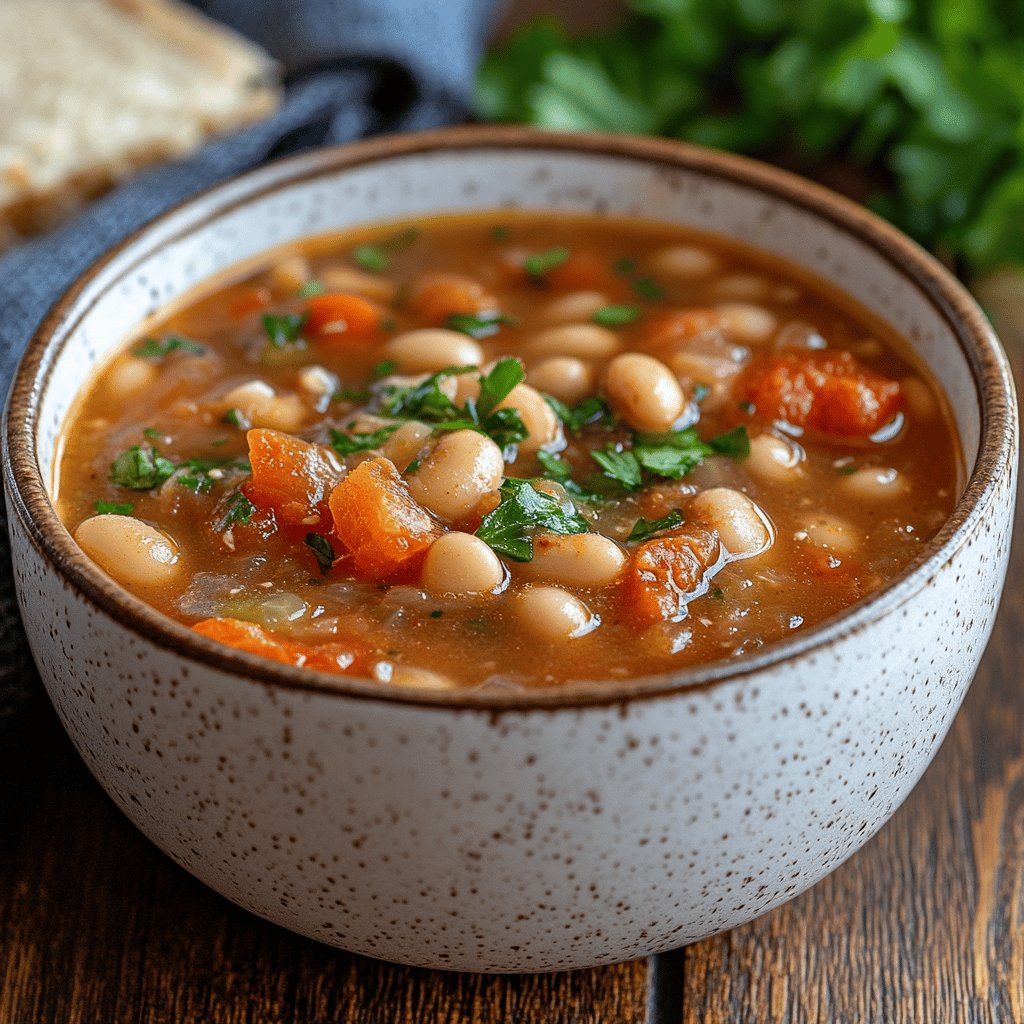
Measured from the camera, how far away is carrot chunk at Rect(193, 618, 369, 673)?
1.76 meters

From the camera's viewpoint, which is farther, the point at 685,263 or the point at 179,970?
the point at 685,263

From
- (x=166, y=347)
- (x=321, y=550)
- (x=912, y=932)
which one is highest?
(x=166, y=347)

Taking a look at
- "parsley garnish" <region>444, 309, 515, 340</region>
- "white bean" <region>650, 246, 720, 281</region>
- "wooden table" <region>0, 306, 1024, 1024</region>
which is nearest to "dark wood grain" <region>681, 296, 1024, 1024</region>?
"wooden table" <region>0, 306, 1024, 1024</region>

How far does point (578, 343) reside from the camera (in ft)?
8.14

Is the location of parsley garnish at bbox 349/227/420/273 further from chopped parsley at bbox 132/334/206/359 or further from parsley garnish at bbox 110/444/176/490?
parsley garnish at bbox 110/444/176/490

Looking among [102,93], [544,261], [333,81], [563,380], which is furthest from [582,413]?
[102,93]

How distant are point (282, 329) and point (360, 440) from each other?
1.45ft

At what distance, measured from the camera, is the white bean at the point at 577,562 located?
76.4 inches

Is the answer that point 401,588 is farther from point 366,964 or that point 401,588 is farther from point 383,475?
point 366,964

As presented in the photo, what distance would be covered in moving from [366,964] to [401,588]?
55 cm

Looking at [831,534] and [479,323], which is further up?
[479,323]

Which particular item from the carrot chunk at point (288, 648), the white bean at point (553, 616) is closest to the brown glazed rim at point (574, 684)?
the carrot chunk at point (288, 648)

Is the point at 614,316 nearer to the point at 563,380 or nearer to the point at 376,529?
the point at 563,380

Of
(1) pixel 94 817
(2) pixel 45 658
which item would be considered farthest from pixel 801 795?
(1) pixel 94 817
